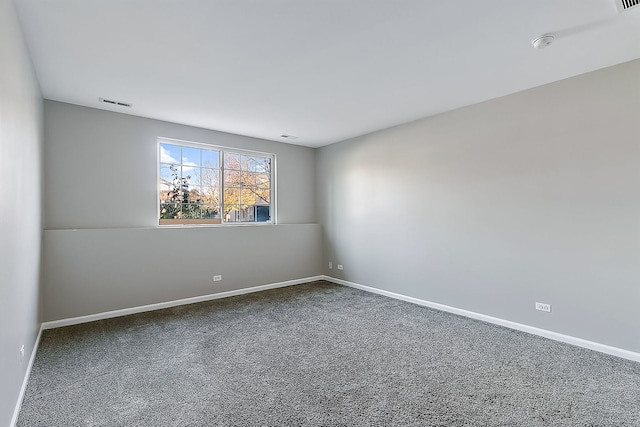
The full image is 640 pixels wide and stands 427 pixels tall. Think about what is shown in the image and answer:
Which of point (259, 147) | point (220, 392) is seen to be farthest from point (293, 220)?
point (220, 392)

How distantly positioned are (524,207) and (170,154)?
4641 mm

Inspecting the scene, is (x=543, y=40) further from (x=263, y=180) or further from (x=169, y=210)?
(x=169, y=210)

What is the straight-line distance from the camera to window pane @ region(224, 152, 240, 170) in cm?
509

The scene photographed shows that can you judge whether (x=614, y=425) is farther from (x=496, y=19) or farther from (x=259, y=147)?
(x=259, y=147)

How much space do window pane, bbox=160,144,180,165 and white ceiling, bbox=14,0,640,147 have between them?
0.73 metres

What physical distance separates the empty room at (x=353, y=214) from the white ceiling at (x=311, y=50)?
2 centimetres

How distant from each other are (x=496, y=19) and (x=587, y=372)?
9.13ft

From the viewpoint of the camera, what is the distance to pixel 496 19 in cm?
212

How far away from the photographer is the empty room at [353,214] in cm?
204

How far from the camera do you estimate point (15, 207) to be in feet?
6.62

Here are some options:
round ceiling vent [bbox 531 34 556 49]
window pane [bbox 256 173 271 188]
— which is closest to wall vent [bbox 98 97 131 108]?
window pane [bbox 256 173 271 188]

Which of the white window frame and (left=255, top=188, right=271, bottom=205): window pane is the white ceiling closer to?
the white window frame

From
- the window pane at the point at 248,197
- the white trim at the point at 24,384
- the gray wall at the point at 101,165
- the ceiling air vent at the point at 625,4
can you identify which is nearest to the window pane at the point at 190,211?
the gray wall at the point at 101,165

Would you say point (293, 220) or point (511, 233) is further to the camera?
point (293, 220)
